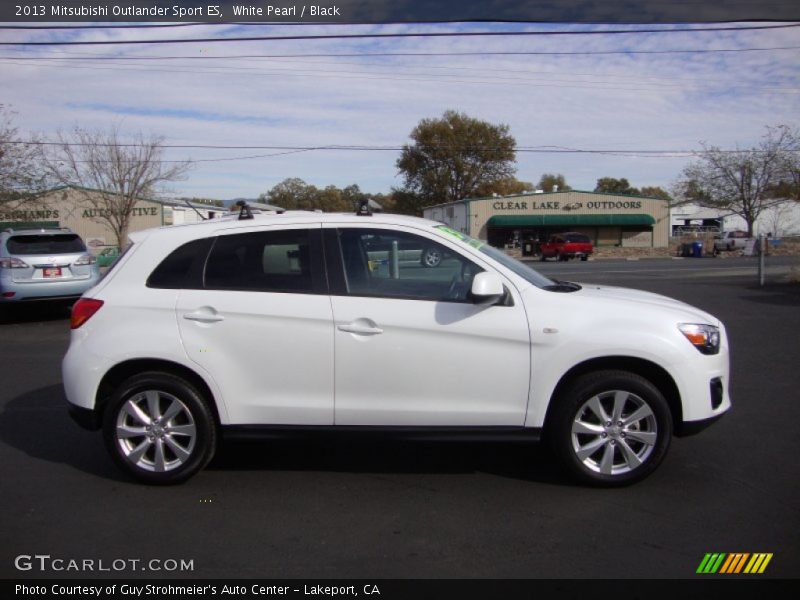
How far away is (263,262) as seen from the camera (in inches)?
192

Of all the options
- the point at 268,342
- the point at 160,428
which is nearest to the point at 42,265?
the point at 160,428

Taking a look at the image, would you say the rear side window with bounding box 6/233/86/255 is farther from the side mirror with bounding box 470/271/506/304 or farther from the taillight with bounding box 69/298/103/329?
the side mirror with bounding box 470/271/506/304

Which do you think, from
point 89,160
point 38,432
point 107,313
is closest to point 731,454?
point 107,313

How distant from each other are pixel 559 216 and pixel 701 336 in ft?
183

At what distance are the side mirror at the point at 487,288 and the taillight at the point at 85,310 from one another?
8.39 feet

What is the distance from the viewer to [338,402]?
468 centimetres

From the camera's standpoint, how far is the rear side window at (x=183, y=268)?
4875mm

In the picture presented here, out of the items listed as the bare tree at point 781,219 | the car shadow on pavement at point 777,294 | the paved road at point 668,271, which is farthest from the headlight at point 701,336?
the bare tree at point 781,219

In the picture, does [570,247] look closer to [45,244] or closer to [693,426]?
[45,244]

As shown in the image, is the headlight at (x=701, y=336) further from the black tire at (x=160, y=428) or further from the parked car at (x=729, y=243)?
the parked car at (x=729, y=243)

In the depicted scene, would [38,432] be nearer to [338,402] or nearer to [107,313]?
[107,313]

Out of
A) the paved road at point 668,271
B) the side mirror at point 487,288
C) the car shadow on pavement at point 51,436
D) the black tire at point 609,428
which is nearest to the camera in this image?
the side mirror at point 487,288

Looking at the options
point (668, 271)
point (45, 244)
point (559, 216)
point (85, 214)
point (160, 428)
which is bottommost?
point (160, 428)

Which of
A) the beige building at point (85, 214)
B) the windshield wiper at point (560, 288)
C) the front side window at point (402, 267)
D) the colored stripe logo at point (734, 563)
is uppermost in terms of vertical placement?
the beige building at point (85, 214)
